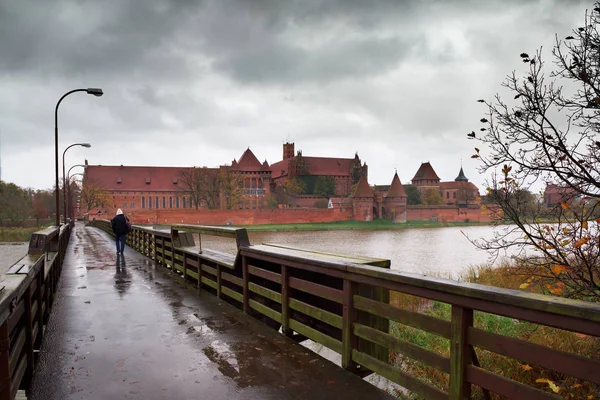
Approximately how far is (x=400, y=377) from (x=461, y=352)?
2.19 ft

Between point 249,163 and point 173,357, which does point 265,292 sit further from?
point 249,163

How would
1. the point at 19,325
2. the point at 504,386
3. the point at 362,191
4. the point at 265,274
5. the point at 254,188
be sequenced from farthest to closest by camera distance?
the point at 254,188 → the point at 362,191 → the point at 265,274 → the point at 19,325 → the point at 504,386

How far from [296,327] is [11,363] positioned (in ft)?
8.50

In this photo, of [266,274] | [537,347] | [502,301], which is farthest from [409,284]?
[266,274]

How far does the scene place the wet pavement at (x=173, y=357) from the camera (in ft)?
12.0

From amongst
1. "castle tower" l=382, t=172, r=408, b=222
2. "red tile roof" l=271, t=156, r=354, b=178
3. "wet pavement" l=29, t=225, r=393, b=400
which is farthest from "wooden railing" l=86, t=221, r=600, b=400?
"red tile roof" l=271, t=156, r=354, b=178

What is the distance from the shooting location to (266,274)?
548 centimetres

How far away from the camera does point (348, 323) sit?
391cm

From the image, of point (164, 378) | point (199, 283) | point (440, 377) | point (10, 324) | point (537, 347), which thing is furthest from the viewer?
point (199, 283)

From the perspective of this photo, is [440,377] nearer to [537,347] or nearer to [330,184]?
[537,347]

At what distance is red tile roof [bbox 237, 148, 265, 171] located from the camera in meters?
103

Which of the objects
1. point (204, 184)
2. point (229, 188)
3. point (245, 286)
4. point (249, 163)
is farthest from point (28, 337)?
point (249, 163)

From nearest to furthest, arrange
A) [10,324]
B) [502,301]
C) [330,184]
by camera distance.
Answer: [502,301] < [10,324] < [330,184]

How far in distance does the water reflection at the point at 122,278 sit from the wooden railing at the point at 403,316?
2.64m
